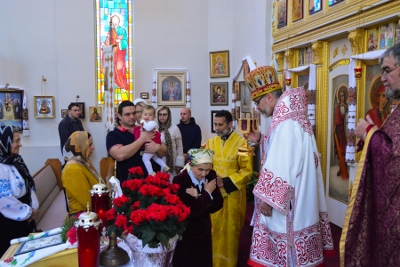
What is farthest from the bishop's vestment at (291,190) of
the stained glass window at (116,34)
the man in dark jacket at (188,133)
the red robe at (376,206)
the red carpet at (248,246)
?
the stained glass window at (116,34)

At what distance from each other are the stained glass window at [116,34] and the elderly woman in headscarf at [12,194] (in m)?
6.42

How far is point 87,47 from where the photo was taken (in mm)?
9203

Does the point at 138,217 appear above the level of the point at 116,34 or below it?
below

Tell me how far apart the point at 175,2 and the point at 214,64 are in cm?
191

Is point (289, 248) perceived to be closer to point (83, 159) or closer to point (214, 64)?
point (83, 159)

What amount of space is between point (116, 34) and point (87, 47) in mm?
837

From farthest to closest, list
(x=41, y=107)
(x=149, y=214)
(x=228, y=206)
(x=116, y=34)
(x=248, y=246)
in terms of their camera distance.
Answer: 1. (x=116, y=34)
2. (x=41, y=107)
3. (x=248, y=246)
4. (x=228, y=206)
5. (x=149, y=214)

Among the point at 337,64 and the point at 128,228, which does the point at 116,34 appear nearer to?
the point at 337,64

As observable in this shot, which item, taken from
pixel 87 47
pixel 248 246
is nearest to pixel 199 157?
pixel 248 246

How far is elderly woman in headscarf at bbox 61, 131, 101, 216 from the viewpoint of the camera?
2.82 metres

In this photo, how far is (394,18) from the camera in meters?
4.05

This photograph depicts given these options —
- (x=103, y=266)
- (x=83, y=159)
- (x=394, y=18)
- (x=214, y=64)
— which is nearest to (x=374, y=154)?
(x=103, y=266)

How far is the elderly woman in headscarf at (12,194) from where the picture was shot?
280cm

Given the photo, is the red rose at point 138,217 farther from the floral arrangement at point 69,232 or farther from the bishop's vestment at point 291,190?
the bishop's vestment at point 291,190
